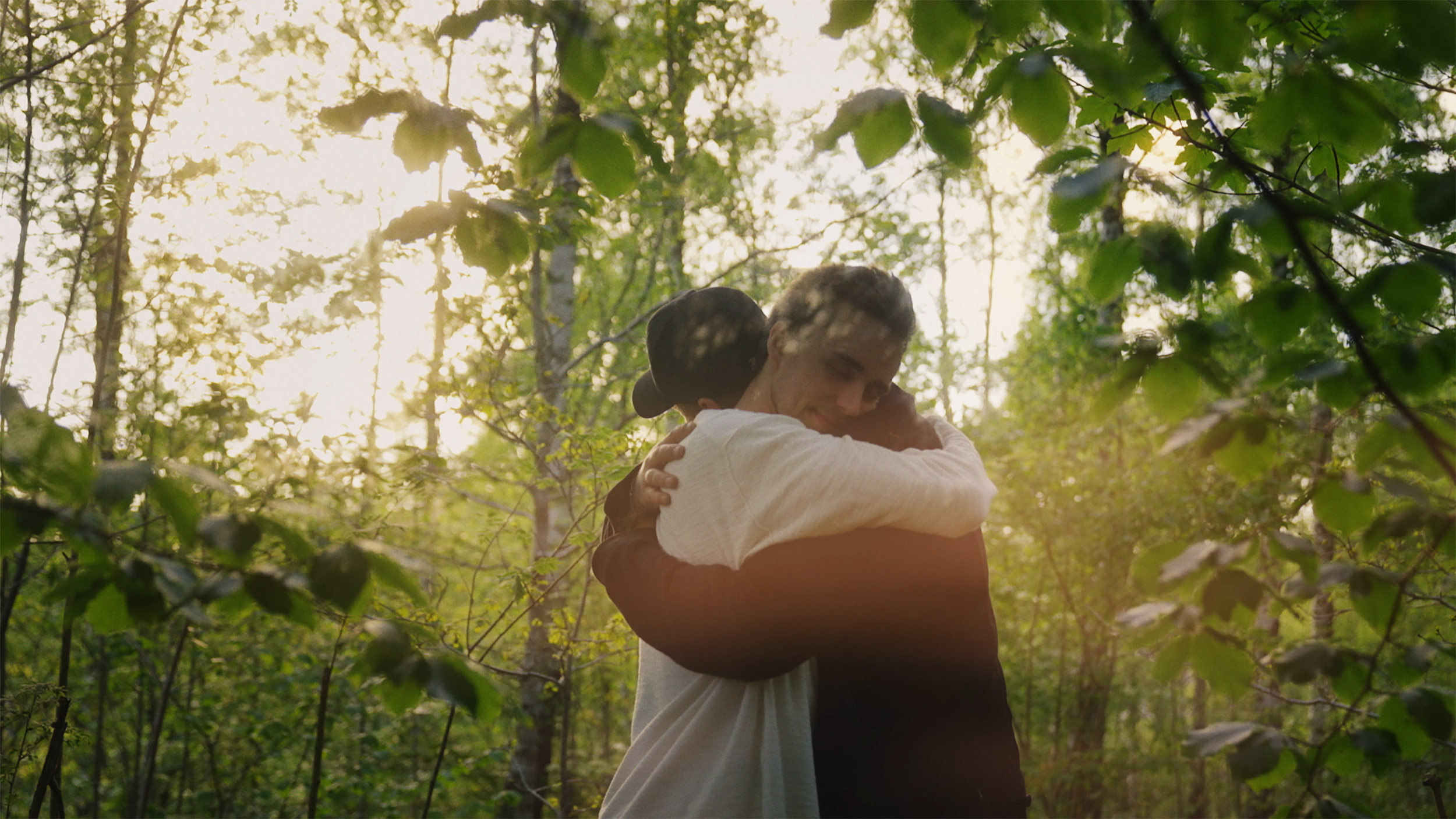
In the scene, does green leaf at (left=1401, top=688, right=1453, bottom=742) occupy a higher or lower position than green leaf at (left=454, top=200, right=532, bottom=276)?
lower

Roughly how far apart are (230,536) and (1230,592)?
3.52 feet

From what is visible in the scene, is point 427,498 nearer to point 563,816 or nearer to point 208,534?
point 563,816

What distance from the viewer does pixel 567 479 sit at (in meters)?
4.54

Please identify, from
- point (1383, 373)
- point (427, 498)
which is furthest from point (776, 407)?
point (427, 498)

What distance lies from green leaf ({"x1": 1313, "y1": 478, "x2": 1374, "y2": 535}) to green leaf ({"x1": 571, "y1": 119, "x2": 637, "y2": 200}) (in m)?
0.94

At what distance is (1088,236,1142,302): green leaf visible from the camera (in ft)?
4.49

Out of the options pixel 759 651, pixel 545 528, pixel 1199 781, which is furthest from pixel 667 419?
pixel 1199 781

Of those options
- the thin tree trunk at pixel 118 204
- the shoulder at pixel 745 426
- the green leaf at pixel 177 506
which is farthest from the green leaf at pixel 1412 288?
the thin tree trunk at pixel 118 204

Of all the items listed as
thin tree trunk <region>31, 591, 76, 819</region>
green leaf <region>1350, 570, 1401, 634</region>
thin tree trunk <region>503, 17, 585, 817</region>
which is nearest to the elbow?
green leaf <region>1350, 570, 1401, 634</region>

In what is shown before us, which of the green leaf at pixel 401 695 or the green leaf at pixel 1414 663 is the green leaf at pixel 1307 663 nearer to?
the green leaf at pixel 1414 663

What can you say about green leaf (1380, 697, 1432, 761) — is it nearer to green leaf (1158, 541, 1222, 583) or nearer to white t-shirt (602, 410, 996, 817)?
green leaf (1158, 541, 1222, 583)

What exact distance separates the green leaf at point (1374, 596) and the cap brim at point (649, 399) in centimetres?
140

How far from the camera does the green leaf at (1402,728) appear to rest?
4.02ft

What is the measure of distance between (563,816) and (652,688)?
319 centimetres
